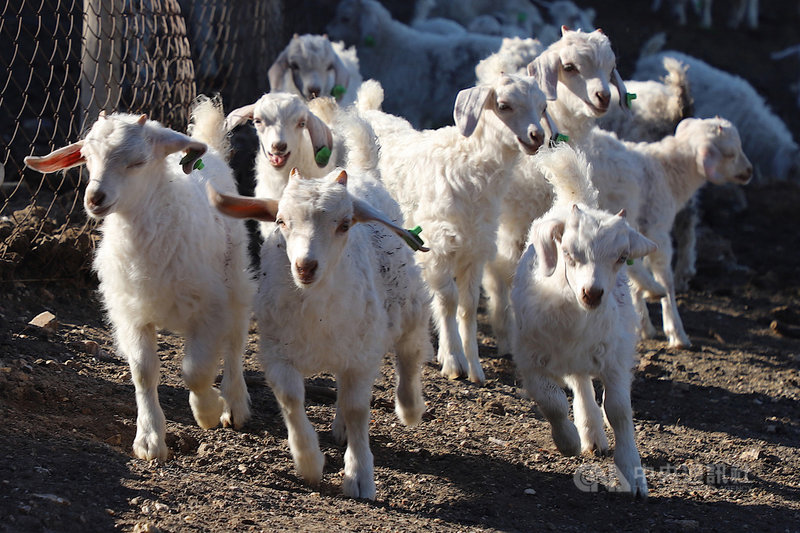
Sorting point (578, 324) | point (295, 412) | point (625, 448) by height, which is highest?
point (578, 324)

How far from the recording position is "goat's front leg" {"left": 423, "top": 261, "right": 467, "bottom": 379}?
215 inches

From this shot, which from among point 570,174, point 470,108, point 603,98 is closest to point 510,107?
point 470,108

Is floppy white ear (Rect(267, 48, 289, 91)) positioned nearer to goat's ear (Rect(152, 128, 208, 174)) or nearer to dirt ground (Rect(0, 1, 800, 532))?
dirt ground (Rect(0, 1, 800, 532))

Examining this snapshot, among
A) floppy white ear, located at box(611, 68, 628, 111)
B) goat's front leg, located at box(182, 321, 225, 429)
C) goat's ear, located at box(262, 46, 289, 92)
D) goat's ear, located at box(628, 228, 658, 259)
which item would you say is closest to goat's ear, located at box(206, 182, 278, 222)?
goat's front leg, located at box(182, 321, 225, 429)

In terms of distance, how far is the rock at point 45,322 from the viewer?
4969 mm

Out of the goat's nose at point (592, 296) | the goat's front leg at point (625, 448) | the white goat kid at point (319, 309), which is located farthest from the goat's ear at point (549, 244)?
the white goat kid at point (319, 309)

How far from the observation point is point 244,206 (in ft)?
12.3

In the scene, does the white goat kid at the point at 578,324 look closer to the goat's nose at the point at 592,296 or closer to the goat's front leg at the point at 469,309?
the goat's nose at the point at 592,296

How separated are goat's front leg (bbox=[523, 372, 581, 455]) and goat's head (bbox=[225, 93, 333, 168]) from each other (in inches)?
62.5

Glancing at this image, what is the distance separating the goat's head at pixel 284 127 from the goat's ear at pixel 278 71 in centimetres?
248

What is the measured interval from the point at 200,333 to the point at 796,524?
7.89ft

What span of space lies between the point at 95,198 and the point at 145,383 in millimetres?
763

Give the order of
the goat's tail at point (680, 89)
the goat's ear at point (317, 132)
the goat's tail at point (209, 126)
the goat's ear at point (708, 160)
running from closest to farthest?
the goat's tail at point (209, 126) → the goat's ear at point (317, 132) → the goat's ear at point (708, 160) → the goat's tail at point (680, 89)

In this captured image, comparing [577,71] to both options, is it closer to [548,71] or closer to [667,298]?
[548,71]
